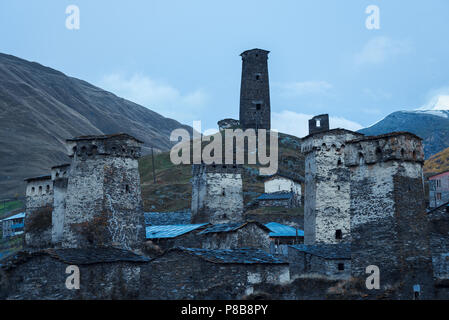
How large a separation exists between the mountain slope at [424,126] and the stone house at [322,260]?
96.5 m

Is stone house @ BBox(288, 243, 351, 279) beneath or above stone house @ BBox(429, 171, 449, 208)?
beneath

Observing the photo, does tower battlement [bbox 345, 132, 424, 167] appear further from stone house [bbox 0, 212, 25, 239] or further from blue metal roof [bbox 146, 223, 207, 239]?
stone house [bbox 0, 212, 25, 239]

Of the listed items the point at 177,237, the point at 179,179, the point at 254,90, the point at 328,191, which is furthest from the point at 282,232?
the point at 254,90

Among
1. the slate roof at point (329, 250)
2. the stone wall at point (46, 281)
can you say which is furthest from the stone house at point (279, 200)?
the stone wall at point (46, 281)

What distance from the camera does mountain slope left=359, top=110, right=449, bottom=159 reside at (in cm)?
12462

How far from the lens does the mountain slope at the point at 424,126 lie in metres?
125

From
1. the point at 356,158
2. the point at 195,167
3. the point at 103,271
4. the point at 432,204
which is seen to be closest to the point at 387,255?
the point at 356,158

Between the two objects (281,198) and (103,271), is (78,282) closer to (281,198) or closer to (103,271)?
(103,271)

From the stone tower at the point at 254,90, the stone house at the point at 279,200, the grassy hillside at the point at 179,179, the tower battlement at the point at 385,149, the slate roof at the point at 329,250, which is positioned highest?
the stone tower at the point at 254,90

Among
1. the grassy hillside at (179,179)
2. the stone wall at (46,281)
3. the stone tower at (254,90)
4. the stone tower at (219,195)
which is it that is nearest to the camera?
the stone wall at (46,281)

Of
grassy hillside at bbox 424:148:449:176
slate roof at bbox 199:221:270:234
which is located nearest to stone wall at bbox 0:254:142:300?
slate roof at bbox 199:221:270:234

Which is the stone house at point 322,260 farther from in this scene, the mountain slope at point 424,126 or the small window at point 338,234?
the mountain slope at point 424,126

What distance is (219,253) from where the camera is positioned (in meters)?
26.8

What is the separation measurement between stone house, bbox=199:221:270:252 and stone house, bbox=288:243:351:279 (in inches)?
109
